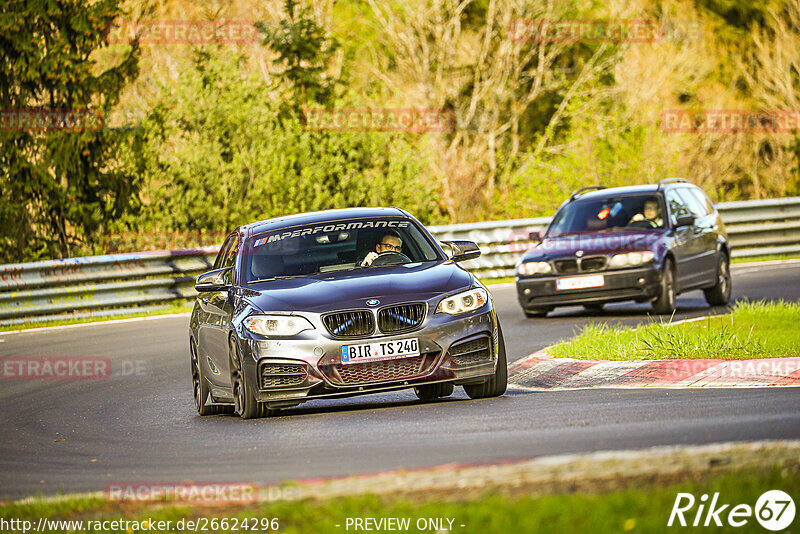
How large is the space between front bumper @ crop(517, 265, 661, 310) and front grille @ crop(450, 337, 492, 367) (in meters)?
7.74

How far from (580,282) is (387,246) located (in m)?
7.03

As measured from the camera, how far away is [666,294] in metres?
17.6

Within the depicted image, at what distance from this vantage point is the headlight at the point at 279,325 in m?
9.80

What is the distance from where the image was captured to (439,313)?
988cm

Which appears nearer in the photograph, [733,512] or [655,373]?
[733,512]

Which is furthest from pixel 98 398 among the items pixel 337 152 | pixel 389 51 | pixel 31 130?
pixel 389 51

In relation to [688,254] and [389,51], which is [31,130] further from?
[389,51]

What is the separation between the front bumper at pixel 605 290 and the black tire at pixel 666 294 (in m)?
0.09

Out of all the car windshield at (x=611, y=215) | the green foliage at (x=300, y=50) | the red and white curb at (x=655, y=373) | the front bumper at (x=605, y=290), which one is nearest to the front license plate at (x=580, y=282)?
the front bumper at (x=605, y=290)

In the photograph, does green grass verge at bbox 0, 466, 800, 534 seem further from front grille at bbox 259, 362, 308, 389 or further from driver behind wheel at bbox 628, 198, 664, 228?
driver behind wheel at bbox 628, 198, 664, 228

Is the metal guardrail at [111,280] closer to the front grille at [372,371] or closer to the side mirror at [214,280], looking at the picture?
the side mirror at [214,280]

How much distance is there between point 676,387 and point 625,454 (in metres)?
4.85

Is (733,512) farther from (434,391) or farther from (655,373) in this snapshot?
(655,373)

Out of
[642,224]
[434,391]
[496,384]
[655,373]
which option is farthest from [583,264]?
[496,384]
